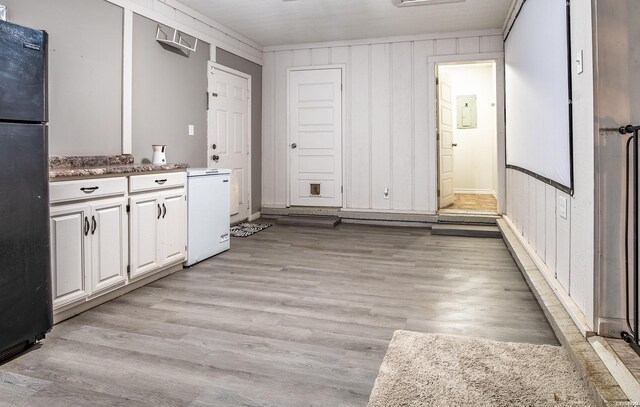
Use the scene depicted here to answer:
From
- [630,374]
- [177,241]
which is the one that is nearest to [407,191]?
[177,241]

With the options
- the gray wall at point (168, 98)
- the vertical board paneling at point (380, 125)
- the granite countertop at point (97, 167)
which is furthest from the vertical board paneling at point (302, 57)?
the granite countertop at point (97, 167)

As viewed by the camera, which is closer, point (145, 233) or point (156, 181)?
point (145, 233)

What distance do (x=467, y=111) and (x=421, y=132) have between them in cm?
334

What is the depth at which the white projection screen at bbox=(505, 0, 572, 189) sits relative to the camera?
2.37 metres

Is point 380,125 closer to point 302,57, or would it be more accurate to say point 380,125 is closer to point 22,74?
point 302,57

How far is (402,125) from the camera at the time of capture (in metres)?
6.20

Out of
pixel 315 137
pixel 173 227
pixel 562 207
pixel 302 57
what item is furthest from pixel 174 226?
pixel 302 57

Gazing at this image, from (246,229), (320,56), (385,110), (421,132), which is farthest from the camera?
(320,56)

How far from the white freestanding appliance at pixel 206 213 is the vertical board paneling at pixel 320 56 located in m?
3.01

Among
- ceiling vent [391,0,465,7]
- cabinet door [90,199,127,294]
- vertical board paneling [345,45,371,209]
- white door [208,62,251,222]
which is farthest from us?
vertical board paneling [345,45,371,209]

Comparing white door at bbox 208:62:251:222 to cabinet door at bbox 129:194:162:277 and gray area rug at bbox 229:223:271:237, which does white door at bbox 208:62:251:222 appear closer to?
gray area rug at bbox 229:223:271:237

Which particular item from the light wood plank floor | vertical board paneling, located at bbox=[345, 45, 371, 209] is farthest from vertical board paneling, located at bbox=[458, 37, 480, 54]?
the light wood plank floor

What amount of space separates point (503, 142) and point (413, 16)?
212 centimetres

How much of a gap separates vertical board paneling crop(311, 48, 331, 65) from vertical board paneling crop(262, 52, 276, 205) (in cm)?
67
